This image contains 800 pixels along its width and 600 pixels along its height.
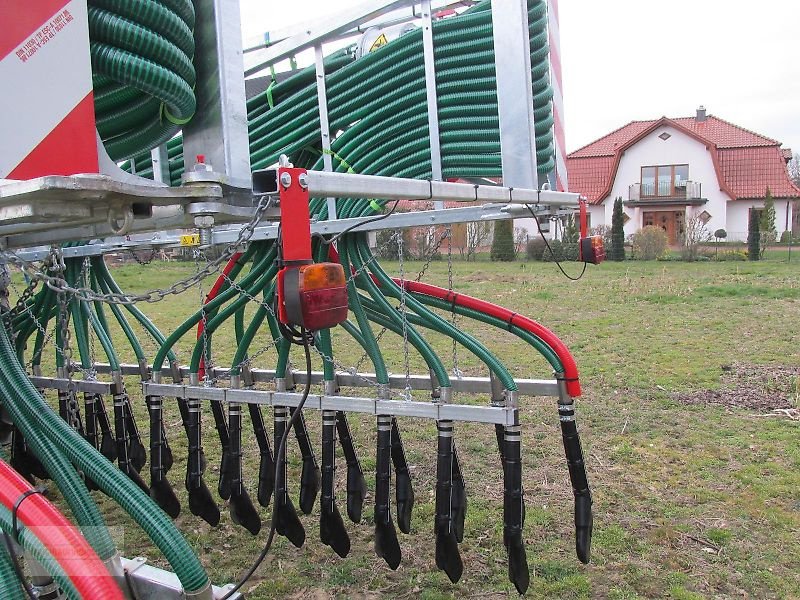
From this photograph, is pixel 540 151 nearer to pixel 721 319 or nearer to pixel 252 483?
pixel 252 483

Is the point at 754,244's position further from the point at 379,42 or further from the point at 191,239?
the point at 191,239

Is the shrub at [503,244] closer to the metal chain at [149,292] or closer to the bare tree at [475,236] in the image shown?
the bare tree at [475,236]

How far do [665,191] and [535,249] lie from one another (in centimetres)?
1000

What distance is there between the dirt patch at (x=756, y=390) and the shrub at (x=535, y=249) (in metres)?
13.9

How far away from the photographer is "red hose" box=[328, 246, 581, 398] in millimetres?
3506

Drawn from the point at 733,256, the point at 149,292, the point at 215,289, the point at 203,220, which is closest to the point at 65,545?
the point at 203,220

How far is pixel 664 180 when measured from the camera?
1099 inches

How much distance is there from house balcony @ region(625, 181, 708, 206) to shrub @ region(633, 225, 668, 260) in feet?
25.0

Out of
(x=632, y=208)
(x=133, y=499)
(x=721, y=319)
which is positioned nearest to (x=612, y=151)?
(x=632, y=208)

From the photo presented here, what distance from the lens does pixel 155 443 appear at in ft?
13.3

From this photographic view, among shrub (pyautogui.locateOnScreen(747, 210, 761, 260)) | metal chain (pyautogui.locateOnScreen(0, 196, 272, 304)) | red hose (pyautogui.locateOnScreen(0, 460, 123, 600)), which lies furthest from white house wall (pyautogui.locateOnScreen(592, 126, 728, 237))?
red hose (pyautogui.locateOnScreen(0, 460, 123, 600))

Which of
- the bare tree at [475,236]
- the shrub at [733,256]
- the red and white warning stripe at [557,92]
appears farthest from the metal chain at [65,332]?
the shrub at [733,256]

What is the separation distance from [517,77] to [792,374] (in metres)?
5.78

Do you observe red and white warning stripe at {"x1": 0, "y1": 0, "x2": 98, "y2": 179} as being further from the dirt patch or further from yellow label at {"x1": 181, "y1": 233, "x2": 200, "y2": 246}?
the dirt patch
